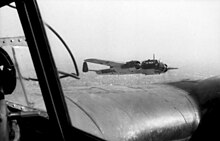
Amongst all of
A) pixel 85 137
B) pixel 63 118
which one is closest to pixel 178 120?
pixel 85 137

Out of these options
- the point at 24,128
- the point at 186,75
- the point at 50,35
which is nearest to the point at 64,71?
the point at 50,35

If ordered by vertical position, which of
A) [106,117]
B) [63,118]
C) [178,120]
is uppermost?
[63,118]

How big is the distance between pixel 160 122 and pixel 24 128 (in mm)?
2434

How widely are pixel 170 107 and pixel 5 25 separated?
3.68 metres

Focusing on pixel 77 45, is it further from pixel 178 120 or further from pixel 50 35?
pixel 178 120

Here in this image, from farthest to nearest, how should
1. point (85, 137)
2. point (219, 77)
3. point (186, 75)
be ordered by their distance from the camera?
point (186, 75)
point (219, 77)
point (85, 137)

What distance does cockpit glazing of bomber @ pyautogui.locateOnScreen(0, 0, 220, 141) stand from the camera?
5.57ft

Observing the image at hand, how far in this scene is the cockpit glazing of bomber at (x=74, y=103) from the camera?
1.70 m

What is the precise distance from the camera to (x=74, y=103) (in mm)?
3879

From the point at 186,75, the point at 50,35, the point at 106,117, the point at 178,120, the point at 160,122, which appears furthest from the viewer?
the point at 186,75

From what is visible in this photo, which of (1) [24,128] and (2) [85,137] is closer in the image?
(2) [85,137]

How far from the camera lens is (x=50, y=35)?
1718 mm

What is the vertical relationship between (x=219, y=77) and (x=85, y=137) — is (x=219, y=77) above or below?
below

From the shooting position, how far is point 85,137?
2051 millimetres
